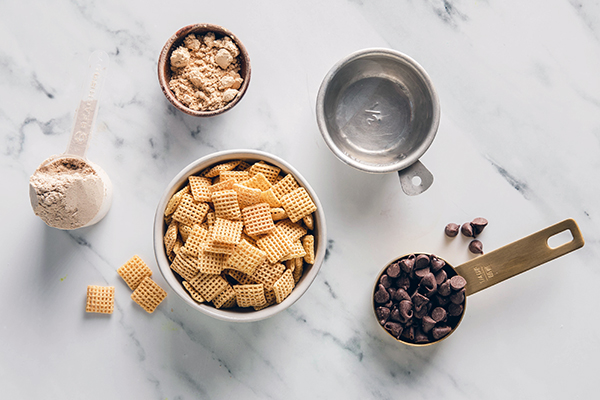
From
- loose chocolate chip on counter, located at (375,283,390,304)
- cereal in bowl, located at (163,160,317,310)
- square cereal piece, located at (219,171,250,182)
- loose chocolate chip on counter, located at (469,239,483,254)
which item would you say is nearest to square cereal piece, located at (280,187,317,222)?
cereal in bowl, located at (163,160,317,310)

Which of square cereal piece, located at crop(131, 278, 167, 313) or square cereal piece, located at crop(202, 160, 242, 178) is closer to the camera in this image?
square cereal piece, located at crop(202, 160, 242, 178)

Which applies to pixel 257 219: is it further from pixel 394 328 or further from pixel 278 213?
pixel 394 328

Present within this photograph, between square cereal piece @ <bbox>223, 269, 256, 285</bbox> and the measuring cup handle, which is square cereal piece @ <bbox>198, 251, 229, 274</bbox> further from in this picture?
the measuring cup handle

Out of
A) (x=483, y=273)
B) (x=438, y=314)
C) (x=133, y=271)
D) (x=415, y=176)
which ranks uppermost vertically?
(x=415, y=176)

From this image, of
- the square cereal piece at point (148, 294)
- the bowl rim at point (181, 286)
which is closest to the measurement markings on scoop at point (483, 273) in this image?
the bowl rim at point (181, 286)

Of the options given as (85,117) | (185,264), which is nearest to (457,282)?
(185,264)

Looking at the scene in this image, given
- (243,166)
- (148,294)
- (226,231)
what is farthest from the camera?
(148,294)

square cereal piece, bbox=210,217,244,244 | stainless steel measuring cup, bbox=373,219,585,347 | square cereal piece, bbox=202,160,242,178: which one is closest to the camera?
square cereal piece, bbox=210,217,244,244

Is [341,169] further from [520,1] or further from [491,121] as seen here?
[520,1]
